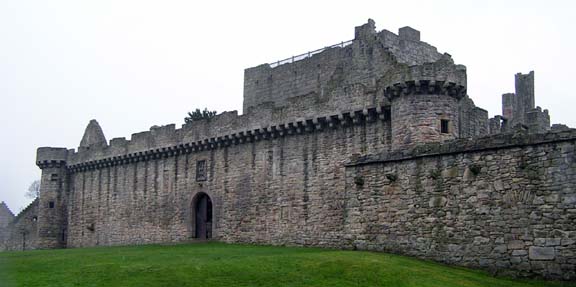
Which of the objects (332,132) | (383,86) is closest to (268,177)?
(332,132)

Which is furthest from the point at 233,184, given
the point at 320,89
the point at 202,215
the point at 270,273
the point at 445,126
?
the point at 270,273

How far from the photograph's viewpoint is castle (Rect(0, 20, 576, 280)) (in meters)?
18.5

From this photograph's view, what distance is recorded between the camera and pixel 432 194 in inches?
806

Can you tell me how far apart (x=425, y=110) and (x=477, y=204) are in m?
7.48

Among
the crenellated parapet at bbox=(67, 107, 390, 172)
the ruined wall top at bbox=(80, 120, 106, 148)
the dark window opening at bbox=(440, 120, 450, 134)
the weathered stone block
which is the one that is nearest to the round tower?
the dark window opening at bbox=(440, 120, 450, 134)

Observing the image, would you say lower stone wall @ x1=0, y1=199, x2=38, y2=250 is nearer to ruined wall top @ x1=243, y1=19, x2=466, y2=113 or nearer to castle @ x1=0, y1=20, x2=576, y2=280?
castle @ x1=0, y1=20, x2=576, y2=280

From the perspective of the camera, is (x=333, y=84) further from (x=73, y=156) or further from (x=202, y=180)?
(x=73, y=156)

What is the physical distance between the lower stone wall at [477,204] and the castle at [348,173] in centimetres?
4

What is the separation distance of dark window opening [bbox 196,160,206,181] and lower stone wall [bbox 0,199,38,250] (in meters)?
19.4

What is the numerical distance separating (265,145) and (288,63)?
9.02 metres

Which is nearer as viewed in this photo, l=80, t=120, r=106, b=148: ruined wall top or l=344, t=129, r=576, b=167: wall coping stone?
l=344, t=129, r=576, b=167: wall coping stone

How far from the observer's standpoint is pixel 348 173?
23031 millimetres

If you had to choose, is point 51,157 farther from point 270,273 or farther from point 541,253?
point 541,253

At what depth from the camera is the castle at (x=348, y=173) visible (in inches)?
730
